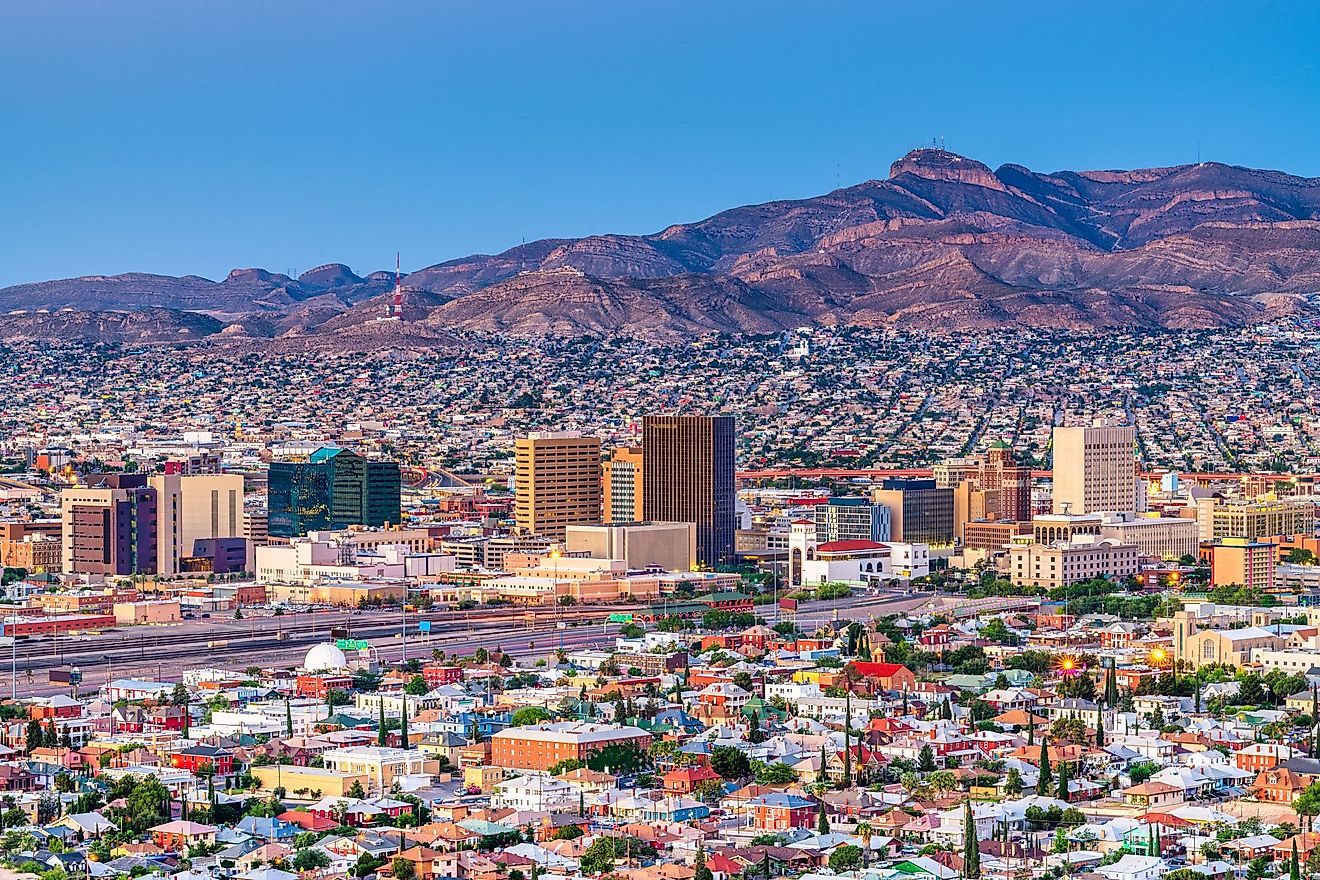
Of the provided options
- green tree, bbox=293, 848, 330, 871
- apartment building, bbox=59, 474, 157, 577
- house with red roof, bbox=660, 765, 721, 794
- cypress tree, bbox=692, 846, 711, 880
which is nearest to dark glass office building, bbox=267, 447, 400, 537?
apartment building, bbox=59, 474, 157, 577

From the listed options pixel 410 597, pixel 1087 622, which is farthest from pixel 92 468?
pixel 1087 622

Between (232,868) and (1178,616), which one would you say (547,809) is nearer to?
(232,868)

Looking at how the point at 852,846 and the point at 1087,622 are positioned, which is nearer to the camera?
the point at 852,846

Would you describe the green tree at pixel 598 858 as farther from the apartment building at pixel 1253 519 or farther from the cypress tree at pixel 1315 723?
the apartment building at pixel 1253 519

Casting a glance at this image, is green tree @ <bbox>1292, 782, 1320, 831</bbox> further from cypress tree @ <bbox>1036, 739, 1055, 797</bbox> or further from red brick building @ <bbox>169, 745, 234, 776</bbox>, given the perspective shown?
red brick building @ <bbox>169, 745, 234, 776</bbox>

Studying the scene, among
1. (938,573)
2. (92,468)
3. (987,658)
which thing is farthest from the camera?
(92,468)

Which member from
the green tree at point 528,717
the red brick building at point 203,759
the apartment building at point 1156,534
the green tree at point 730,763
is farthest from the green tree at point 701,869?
the apartment building at point 1156,534

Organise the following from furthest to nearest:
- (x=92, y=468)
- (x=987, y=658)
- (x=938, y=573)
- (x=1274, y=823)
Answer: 1. (x=92, y=468)
2. (x=938, y=573)
3. (x=987, y=658)
4. (x=1274, y=823)
